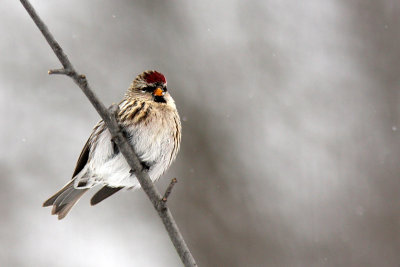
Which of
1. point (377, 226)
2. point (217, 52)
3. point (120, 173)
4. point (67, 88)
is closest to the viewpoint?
point (120, 173)

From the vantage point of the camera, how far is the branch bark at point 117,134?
2.24m

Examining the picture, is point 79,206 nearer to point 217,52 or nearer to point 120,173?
point 217,52

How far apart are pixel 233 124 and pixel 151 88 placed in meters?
3.81

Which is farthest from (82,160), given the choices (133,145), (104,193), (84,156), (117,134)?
(117,134)

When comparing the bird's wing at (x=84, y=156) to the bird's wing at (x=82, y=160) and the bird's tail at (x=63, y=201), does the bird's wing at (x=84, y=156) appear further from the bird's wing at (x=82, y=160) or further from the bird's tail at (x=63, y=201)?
the bird's tail at (x=63, y=201)

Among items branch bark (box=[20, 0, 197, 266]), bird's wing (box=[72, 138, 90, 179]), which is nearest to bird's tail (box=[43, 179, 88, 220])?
bird's wing (box=[72, 138, 90, 179])

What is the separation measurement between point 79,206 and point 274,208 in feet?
8.96

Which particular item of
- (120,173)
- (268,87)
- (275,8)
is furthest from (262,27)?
(120,173)

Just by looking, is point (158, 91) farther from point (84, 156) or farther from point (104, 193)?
point (104, 193)

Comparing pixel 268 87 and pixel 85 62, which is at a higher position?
pixel 85 62

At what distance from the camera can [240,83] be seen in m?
7.95

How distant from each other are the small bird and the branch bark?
0.76 metres

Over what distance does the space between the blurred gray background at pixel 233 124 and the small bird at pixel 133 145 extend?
2.96 metres

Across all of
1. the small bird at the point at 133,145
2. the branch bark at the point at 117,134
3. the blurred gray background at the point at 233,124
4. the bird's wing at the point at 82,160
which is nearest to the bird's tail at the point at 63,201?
the small bird at the point at 133,145
